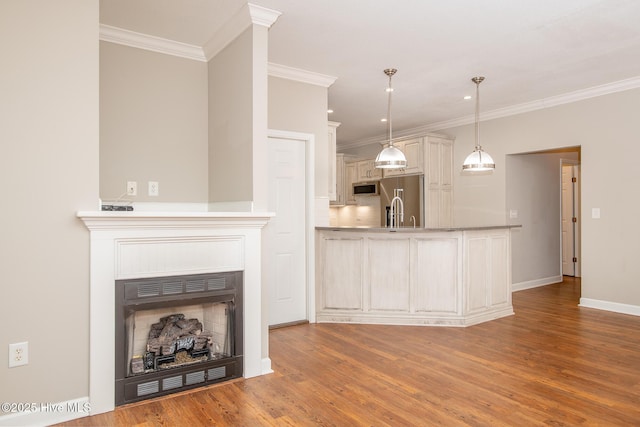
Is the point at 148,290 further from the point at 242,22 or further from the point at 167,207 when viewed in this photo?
the point at 242,22

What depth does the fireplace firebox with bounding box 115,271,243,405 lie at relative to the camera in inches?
101

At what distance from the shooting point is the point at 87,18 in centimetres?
246

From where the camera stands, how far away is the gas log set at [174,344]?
2719mm

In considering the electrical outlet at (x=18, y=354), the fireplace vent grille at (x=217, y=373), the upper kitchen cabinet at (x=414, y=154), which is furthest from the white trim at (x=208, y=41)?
the upper kitchen cabinet at (x=414, y=154)

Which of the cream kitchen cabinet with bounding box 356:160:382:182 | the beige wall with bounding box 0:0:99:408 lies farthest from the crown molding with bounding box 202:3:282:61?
the cream kitchen cabinet with bounding box 356:160:382:182

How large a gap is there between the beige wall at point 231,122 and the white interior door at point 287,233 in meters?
0.77

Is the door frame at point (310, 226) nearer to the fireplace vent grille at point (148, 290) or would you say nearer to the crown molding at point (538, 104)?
the fireplace vent grille at point (148, 290)

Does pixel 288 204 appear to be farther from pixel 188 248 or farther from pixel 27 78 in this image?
pixel 27 78

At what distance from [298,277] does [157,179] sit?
1757 mm

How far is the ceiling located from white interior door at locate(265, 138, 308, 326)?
3.07 feet

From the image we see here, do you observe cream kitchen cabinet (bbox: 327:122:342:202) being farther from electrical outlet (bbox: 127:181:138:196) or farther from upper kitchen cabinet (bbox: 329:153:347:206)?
upper kitchen cabinet (bbox: 329:153:347:206)

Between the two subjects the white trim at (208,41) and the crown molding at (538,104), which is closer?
the white trim at (208,41)

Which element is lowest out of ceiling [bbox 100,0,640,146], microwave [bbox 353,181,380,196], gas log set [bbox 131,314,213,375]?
gas log set [bbox 131,314,213,375]

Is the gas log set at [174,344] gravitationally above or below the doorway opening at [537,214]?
below
